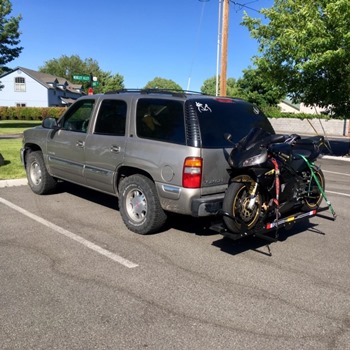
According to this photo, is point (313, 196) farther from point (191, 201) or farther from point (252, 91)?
point (252, 91)

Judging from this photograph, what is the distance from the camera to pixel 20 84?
59.1 metres

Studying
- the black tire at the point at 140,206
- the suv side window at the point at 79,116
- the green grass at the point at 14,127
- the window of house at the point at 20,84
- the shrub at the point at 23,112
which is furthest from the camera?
the window of house at the point at 20,84

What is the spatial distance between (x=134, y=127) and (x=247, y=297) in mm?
2782

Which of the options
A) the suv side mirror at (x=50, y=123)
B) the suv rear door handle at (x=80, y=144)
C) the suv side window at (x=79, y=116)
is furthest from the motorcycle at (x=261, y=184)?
the suv side mirror at (x=50, y=123)

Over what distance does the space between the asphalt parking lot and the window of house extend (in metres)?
57.7

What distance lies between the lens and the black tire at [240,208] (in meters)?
4.57

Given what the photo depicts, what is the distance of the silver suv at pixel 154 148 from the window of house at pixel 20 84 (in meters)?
57.0

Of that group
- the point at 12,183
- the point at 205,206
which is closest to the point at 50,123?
the point at 12,183

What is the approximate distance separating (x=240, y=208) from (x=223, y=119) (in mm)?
1232

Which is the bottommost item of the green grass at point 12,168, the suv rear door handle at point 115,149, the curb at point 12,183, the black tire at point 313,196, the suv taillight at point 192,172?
the curb at point 12,183

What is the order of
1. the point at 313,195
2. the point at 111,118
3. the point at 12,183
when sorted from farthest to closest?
the point at 12,183
the point at 111,118
the point at 313,195

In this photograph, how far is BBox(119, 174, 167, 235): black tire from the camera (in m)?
5.23

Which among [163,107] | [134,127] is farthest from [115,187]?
[163,107]

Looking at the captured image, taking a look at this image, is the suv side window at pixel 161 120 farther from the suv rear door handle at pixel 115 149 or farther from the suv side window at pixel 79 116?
the suv side window at pixel 79 116
